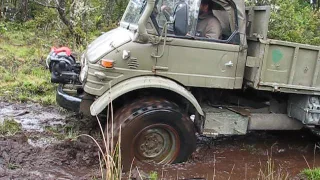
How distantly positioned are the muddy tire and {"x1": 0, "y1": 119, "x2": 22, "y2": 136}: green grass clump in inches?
72.1

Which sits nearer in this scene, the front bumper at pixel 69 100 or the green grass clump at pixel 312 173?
the green grass clump at pixel 312 173

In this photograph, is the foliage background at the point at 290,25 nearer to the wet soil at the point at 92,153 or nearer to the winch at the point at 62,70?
the wet soil at the point at 92,153

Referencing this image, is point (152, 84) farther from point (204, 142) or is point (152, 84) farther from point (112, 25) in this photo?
point (112, 25)

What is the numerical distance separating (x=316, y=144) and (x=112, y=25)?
856 cm

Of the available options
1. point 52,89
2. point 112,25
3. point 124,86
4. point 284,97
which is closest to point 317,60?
point 284,97

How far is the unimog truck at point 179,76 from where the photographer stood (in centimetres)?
550

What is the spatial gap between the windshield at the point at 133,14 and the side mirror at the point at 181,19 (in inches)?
26.1

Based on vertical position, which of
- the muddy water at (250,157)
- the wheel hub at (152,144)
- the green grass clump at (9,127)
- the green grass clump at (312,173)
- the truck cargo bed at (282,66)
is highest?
the truck cargo bed at (282,66)

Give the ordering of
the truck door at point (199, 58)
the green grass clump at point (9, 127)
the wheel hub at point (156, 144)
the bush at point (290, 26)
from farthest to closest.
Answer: the bush at point (290, 26) < the green grass clump at point (9, 127) < the truck door at point (199, 58) < the wheel hub at point (156, 144)

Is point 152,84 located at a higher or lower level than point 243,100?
higher

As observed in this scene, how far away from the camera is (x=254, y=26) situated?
6.18m

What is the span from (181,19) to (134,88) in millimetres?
1151

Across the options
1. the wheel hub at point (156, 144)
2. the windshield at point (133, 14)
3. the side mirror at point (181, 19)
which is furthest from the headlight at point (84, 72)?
the side mirror at point (181, 19)

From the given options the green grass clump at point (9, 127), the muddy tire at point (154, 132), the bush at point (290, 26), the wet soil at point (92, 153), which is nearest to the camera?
the wet soil at point (92, 153)
